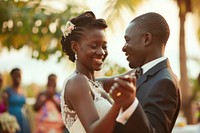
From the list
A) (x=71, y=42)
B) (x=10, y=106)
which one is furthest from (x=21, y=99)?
(x=71, y=42)

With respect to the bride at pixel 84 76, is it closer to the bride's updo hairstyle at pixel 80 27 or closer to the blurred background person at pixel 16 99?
the bride's updo hairstyle at pixel 80 27

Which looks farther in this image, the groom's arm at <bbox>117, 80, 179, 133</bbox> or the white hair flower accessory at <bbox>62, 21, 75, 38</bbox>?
the white hair flower accessory at <bbox>62, 21, 75, 38</bbox>

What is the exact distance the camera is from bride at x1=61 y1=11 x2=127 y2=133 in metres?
3.69

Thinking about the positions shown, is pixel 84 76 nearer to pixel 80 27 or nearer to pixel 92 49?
pixel 92 49

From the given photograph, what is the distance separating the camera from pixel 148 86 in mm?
3543

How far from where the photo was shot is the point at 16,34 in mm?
10141

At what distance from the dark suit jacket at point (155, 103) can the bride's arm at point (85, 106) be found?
0.10 metres

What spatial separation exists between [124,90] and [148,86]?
53 centimetres

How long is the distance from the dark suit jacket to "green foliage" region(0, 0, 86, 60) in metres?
6.33

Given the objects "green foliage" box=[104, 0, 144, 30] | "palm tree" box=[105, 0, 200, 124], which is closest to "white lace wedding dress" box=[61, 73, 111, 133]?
"green foliage" box=[104, 0, 144, 30]

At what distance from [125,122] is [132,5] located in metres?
9.80

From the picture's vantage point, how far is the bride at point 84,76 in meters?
3.69

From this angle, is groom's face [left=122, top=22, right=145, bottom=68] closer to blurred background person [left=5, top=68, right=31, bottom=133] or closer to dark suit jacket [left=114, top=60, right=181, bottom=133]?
dark suit jacket [left=114, top=60, right=181, bottom=133]

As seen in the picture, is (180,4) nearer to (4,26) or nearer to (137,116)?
(4,26)
